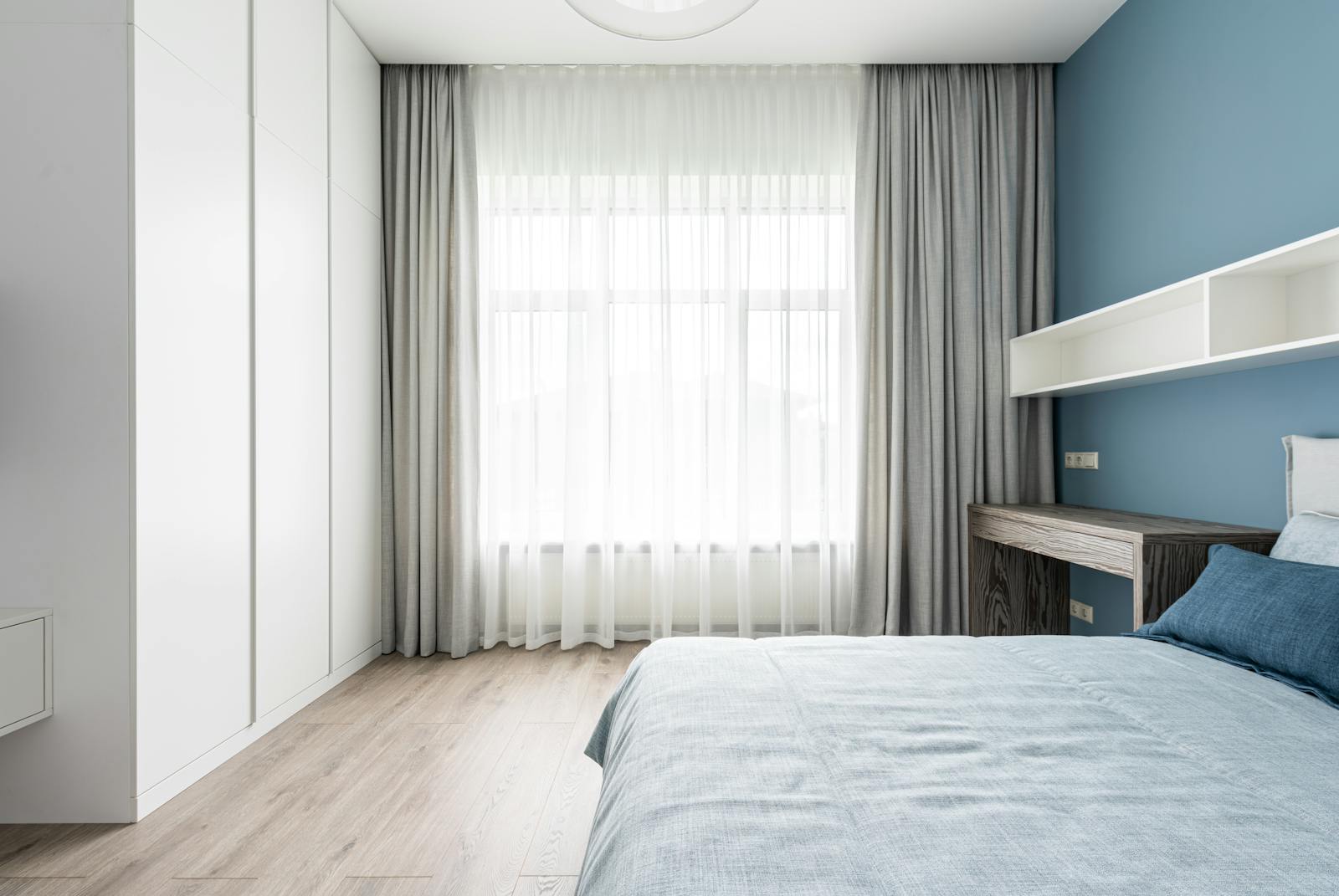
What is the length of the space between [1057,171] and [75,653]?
14.4ft

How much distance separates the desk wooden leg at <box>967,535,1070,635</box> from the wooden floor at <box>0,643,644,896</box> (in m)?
1.87

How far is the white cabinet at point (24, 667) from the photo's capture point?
67.4 inches

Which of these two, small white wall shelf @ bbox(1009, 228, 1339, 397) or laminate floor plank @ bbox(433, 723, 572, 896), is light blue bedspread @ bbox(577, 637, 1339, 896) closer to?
laminate floor plank @ bbox(433, 723, 572, 896)

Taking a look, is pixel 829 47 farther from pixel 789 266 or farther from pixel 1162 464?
pixel 1162 464

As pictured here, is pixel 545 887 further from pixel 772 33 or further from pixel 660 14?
pixel 772 33

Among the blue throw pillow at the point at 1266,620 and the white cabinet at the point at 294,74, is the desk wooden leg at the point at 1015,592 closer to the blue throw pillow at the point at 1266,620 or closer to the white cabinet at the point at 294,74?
the blue throw pillow at the point at 1266,620

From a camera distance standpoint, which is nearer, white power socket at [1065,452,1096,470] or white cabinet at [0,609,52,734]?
white cabinet at [0,609,52,734]

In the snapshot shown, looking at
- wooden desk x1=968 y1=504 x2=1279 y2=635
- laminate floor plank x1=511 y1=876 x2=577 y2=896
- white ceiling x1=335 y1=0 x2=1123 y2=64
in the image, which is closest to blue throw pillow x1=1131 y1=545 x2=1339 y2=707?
wooden desk x1=968 y1=504 x2=1279 y2=635

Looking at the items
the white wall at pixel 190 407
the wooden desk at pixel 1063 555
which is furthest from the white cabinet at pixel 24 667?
the wooden desk at pixel 1063 555

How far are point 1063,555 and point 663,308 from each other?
2081 millimetres

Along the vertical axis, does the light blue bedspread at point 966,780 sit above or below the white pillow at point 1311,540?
below

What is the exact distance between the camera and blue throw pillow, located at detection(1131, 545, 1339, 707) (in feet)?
4.49

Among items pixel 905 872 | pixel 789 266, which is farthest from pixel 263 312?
pixel 905 872

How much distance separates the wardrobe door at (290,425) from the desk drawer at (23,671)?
607mm
